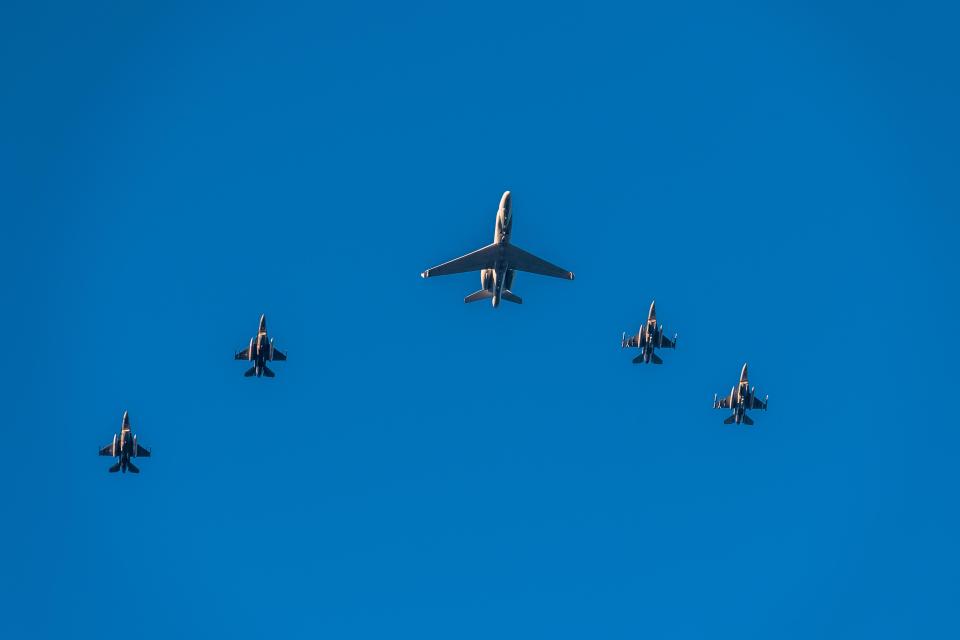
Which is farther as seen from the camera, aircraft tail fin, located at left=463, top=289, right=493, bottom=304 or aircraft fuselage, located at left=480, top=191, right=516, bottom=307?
aircraft tail fin, located at left=463, top=289, right=493, bottom=304

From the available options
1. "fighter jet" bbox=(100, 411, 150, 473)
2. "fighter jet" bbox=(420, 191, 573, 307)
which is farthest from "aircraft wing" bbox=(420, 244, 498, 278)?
"fighter jet" bbox=(100, 411, 150, 473)

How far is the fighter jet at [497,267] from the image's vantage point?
134 m

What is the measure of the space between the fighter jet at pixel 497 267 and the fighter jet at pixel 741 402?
18.2m

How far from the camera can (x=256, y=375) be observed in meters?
136

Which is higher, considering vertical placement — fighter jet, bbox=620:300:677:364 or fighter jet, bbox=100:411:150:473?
fighter jet, bbox=620:300:677:364

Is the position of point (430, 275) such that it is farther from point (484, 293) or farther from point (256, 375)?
point (256, 375)

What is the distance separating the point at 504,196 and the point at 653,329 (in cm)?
1993

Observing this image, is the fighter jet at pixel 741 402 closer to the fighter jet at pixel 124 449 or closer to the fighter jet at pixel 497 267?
the fighter jet at pixel 497 267

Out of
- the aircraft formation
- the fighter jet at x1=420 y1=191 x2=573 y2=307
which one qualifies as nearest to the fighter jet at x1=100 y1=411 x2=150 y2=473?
the aircraft formation

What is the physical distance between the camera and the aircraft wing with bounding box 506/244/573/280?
440 feet

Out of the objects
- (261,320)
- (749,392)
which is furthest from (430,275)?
(749,392)

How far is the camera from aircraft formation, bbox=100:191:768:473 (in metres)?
134

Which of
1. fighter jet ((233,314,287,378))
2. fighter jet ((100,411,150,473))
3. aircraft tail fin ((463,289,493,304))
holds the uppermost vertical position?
aircraft tail fin ((463,289,493,304))

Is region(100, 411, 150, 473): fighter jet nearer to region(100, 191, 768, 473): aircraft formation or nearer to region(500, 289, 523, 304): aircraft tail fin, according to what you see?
region(100, 191, 768, 473): aircraft formation
